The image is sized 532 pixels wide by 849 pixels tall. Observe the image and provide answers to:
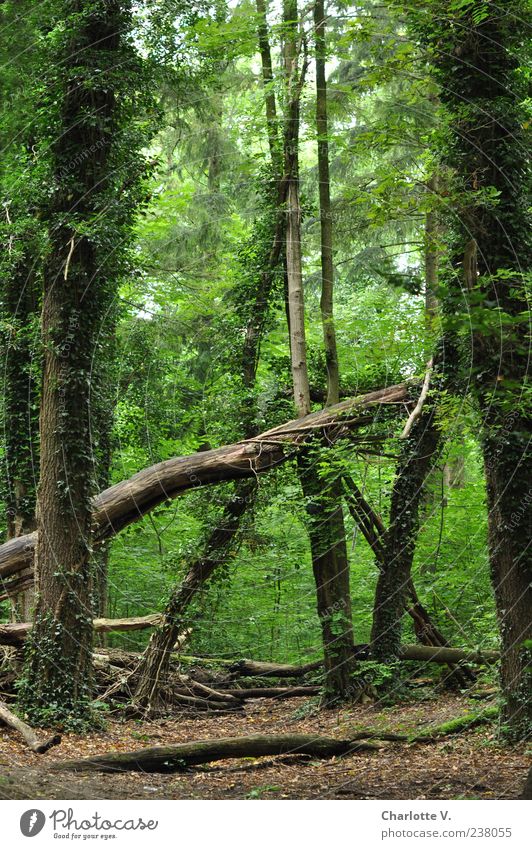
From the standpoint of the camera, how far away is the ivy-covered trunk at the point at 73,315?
28.6 ft

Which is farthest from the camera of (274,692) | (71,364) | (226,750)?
(274,692)

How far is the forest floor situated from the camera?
249 inches

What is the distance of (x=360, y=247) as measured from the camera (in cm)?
1399

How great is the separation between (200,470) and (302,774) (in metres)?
4.08

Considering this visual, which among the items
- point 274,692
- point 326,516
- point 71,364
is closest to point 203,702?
point 274,692

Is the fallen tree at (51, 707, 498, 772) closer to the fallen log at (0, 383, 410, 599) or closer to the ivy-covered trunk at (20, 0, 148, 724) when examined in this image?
the ivy-covered trunk at (20, 0, 148, 724)

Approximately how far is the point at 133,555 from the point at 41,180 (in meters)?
6.56

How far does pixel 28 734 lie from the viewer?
25.4 feet

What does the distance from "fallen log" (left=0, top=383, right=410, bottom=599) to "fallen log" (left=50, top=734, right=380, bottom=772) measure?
10.1 feet

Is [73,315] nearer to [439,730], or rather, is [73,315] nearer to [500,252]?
[500,252]

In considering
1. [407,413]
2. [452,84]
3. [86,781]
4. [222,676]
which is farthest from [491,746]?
[452,84]

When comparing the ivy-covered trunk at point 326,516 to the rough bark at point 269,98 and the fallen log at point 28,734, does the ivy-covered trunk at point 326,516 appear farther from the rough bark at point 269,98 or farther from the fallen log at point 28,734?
the fallen log at point 28,734

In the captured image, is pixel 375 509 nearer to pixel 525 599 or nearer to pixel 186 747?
pixel 525 599

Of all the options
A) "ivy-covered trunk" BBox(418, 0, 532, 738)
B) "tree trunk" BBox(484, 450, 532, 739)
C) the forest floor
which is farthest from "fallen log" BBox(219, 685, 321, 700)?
"ivy-covered trunk" BBox(418, 0, 532, 738)
